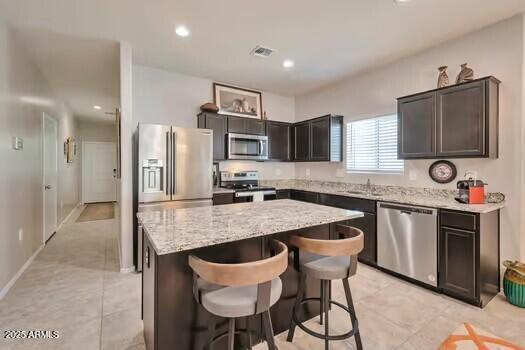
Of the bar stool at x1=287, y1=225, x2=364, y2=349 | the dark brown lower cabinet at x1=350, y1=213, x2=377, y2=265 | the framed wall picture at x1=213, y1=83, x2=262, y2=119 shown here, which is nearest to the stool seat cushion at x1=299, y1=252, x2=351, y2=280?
the bar stool at x1=287, y1=225, x2=364, y2=349

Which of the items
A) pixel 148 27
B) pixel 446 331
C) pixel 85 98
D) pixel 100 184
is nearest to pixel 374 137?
pixel 446 331

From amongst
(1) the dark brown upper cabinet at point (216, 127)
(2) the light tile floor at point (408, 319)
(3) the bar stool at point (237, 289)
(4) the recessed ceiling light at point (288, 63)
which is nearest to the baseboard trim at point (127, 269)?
(1) the dark brown upper cabinet at point (216, 127)

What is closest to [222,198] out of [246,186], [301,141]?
[246,186]

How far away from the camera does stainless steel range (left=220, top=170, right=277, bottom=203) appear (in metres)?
3.99

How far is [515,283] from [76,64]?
600 cm

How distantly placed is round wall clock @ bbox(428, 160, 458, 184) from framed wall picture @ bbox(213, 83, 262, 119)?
2.96 metres

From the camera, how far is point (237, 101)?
4590 mm

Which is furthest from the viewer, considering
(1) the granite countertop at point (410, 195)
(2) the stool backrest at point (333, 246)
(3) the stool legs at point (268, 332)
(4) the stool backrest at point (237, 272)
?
(1) the granite countertop at point (410, 195)

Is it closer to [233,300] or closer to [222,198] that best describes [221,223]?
[233,300]

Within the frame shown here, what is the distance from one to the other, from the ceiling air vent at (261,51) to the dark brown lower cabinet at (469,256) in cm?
275

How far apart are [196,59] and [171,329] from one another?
3.30 m

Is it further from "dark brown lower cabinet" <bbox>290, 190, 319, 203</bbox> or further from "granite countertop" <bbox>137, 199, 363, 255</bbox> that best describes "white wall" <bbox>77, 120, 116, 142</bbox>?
"granite countertop" <bbox>137, 199, 363, 255</bbox>

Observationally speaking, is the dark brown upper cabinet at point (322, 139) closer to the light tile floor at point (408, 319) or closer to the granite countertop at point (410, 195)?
the granite countertop at point (410, 195)

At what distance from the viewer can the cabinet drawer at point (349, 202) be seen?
10.5 ft
